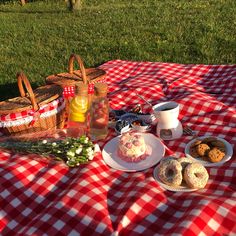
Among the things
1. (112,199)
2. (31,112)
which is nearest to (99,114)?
(31,112)

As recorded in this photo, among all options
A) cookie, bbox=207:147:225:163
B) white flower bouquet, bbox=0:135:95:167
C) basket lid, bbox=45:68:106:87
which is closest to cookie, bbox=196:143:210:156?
cookie, bbox=207:147:225:163

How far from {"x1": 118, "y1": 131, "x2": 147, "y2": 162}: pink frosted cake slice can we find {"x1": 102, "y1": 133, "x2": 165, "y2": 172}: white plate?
33 mm

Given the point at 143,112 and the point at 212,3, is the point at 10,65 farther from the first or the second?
the point at 212,3

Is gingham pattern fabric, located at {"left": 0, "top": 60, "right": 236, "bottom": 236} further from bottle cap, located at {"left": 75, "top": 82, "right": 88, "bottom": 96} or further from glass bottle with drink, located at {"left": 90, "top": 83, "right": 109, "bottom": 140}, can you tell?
bottle cap, located at {"left": 75, "top": 82, "right": 88, "bottom": 96}

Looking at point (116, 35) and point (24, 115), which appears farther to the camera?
point (116, 35)

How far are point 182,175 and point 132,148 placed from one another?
0.37 metres

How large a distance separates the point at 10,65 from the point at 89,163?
380 cm

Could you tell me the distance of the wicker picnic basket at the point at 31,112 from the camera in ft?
8.98

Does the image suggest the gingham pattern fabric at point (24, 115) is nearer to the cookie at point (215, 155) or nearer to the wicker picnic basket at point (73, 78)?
the wicker picnic basket at point (73, 78)

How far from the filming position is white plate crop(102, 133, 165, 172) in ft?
8.00

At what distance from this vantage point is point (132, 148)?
241 cm

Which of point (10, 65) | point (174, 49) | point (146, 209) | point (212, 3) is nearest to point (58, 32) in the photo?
point (10, 65)

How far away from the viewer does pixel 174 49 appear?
18.5ft

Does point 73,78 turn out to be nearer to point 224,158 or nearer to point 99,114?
point 99,114
